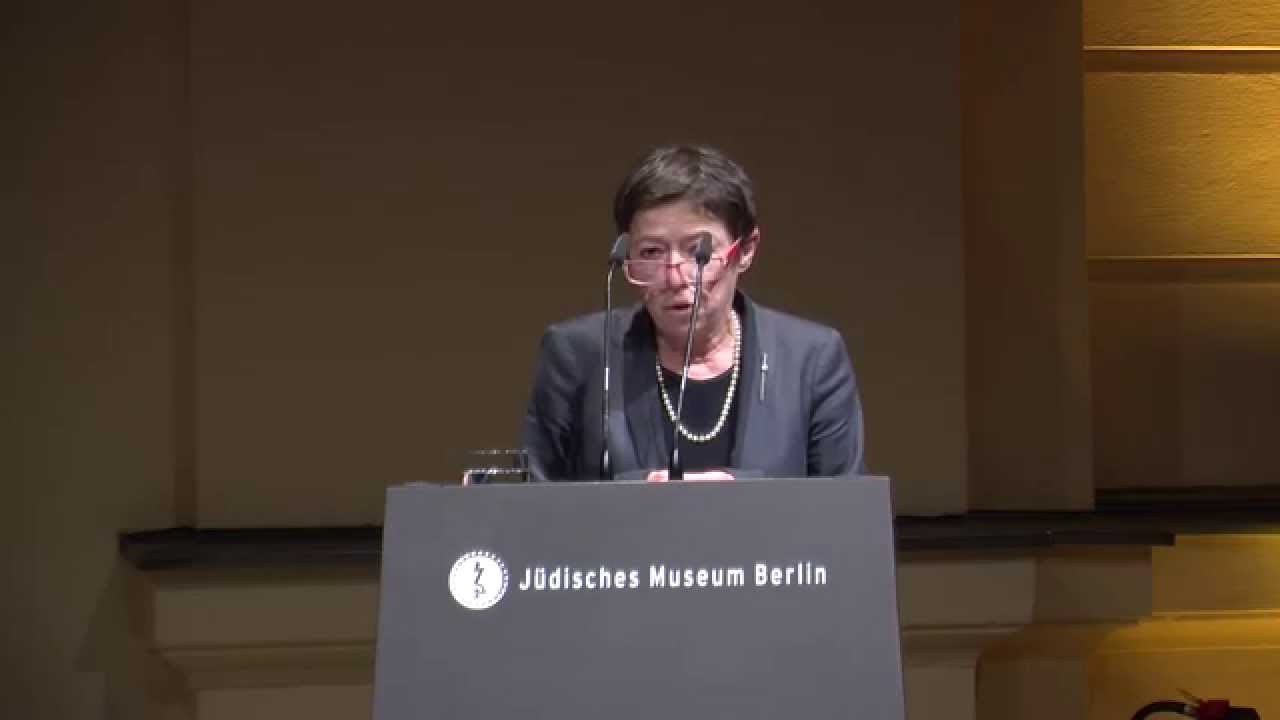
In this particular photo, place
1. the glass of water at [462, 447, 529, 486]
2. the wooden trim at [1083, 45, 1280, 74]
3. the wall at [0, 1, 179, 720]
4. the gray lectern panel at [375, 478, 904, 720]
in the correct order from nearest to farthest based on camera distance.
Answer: the gray lectern panel at [375, 478, 904, 720] < the glass of water at [462, 447, 529, 486] < the wall at [0, 1, 179, 720] < the wooden trim at [1083, 45, 1280, 74]

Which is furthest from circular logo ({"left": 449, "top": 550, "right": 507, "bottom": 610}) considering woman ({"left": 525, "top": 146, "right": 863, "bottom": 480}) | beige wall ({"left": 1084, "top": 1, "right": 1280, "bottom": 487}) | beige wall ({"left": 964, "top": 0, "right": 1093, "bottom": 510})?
beige wall ({"left": 1084, "top": 1, "right": 1280, "bottom": 487})

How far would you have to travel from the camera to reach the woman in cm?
216

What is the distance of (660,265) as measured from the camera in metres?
2.15

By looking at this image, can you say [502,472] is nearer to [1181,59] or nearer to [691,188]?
[691,188]

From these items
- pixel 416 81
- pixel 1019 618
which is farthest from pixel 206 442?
pixel 1019 618

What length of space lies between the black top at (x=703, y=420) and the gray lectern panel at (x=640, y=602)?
0.60m

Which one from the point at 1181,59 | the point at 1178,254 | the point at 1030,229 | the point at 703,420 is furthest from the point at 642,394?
the point at 1181,59

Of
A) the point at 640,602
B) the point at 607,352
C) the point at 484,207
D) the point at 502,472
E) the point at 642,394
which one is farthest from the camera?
the point at 484,207

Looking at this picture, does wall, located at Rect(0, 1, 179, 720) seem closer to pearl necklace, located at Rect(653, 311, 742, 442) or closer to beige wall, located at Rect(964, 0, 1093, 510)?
pearl necklace, located at Rect(653, 311, 742, 442)

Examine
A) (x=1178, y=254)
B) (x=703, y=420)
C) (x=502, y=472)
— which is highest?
(x=1178, y=254)

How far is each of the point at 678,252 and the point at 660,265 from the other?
0.03m

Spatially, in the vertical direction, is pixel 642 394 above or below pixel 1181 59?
below

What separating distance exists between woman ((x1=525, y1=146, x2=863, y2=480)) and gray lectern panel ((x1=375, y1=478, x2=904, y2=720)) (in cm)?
50

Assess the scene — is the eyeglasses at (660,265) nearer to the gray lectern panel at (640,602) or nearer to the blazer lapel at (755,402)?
the blazer lapel at (755,402)
